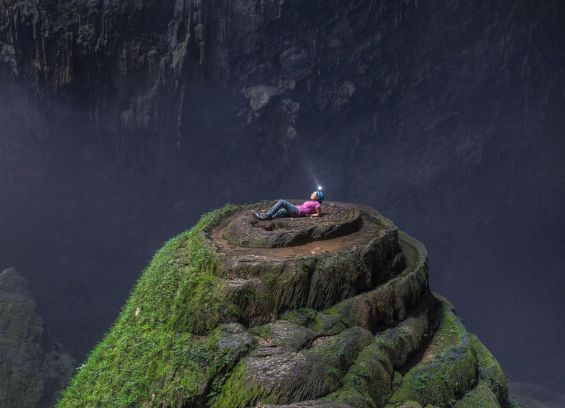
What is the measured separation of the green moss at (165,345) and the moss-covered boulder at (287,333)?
30mm

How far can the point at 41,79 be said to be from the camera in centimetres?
3111

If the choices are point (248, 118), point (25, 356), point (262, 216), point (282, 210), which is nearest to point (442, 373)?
point (282, 210)

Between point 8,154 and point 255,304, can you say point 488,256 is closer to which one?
point 255,304

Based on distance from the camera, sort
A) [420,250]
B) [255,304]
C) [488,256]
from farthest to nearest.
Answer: [488,256]
[420,250]
[255,304]

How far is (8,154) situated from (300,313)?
34.0 m

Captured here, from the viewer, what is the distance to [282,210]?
13.0m

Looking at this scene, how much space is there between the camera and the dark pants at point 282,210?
42.3ft

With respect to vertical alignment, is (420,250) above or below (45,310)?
above

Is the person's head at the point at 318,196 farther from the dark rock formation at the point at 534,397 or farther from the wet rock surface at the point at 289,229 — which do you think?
the dark rock formation at the point at 534,397

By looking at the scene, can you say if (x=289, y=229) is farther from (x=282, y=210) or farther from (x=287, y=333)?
(x=287, y=333)

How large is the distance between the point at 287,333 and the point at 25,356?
2149cm

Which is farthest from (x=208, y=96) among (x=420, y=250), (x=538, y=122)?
(x=538, y=122)

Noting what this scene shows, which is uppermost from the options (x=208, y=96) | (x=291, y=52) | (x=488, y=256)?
(x=291, y=52)

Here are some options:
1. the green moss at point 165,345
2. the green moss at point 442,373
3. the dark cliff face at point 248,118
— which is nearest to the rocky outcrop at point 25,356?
the dark cliff face at point 248,118
